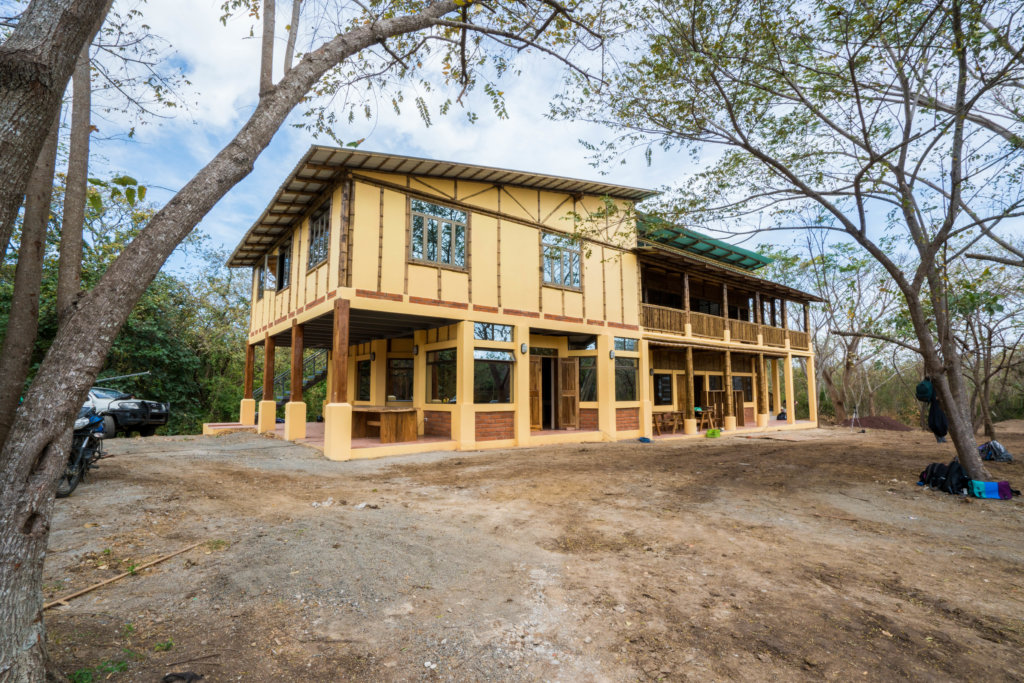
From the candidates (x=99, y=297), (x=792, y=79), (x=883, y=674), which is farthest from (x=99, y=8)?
(x=792, y=79)

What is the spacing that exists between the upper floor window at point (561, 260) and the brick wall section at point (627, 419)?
3.91m

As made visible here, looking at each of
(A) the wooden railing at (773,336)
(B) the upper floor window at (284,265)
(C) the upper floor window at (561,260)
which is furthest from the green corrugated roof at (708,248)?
(B) the upper floor window at (284,265)

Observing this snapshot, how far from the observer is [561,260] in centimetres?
1367

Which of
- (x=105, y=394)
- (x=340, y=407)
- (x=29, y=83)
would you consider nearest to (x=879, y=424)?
(x=340, y=407)

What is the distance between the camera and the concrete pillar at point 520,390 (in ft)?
40.5

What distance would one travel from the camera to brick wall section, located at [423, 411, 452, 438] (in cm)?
1209

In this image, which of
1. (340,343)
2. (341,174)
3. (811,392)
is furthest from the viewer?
(811,392)

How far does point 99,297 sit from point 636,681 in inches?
126

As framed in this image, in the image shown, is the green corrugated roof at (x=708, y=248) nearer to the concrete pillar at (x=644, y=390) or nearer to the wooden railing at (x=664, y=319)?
the wooden railing at (x=664, y=319)

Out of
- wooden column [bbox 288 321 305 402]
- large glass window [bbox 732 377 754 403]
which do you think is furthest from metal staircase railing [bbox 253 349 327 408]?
large glass window [bbox 732 377 754 403]

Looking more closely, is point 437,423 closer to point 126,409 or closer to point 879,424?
point 126,409

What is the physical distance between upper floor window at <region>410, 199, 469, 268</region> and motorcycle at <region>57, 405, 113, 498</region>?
6181mm

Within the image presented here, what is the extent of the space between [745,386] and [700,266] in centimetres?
743

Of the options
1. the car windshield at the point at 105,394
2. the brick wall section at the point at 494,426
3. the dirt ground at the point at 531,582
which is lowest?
the dirt ground at the point at 531,582
